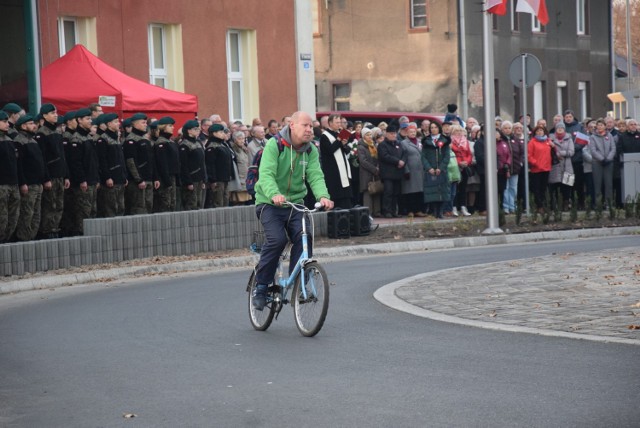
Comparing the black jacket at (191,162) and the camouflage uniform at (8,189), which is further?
the black jacket at (191,162)

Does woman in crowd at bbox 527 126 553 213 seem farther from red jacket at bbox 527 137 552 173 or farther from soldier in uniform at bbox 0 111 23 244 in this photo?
soldier in uniform at bbox 0 111 23 244

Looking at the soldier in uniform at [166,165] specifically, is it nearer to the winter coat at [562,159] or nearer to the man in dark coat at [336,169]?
Answer: the man in dark coat at [336,169]

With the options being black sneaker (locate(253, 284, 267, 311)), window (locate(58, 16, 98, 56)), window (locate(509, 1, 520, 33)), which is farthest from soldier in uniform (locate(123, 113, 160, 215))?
window (locate(509, 1, 520, 33))

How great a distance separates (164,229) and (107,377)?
36.0ft

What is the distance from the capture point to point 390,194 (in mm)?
27484

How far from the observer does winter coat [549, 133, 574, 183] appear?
96.4ft

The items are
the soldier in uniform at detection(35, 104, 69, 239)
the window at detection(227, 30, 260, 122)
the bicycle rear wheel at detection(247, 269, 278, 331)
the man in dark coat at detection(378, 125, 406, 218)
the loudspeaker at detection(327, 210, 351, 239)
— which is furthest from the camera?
the window at detection(227, 30, 260, 122)

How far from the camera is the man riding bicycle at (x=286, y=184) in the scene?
11977mm

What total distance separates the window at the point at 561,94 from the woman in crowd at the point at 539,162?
88.8ft

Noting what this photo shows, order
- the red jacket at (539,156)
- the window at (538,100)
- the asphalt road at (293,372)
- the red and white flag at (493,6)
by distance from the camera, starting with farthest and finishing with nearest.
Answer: the window at (538,100), the red jacket at (539,156), the red and white flag at (493,6), the asphalt road at (293,372)

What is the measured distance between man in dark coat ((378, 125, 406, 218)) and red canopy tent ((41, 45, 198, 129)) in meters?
3.67

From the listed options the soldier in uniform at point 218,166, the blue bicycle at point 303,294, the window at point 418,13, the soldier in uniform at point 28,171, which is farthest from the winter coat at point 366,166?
the window at point 418,13

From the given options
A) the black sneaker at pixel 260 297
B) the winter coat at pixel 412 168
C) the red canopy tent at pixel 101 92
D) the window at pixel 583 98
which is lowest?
the black sneaker at pixel 260 297

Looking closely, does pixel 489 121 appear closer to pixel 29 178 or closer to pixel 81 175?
pixel 81 175
